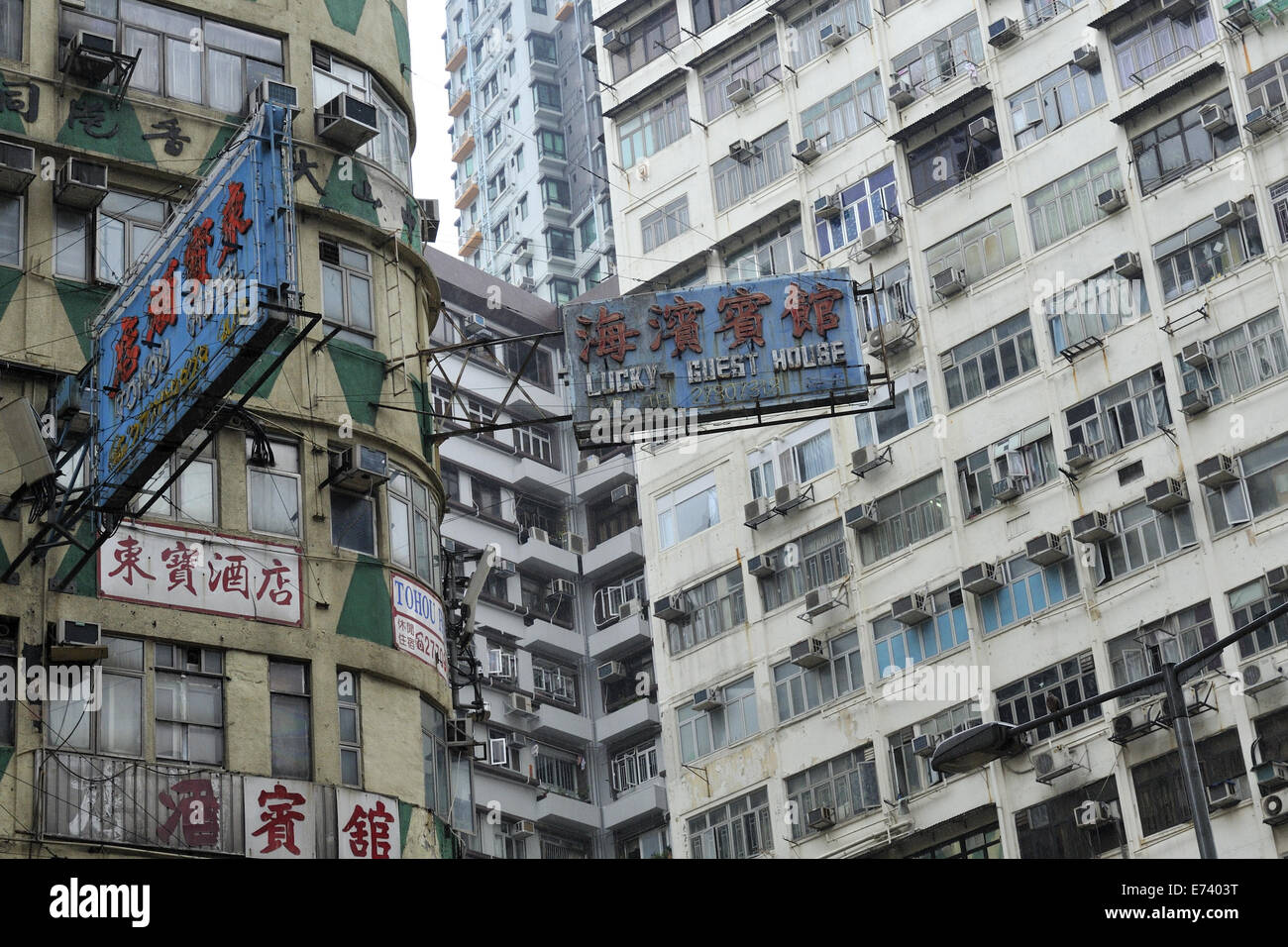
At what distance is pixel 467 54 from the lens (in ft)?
295

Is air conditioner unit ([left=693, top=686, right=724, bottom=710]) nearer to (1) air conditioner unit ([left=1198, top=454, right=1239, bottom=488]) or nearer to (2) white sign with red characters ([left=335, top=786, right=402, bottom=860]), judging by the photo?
(1) air conditioner unit ([left=1198, top=454, right=1239, bottom=488])

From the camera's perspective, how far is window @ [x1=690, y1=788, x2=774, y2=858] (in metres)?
40.0

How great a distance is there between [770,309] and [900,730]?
1537 cm

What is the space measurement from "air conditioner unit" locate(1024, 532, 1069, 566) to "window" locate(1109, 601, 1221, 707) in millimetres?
1998

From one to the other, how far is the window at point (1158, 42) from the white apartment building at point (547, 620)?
1925cm

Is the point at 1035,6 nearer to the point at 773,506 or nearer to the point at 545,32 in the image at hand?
the point at 773,506

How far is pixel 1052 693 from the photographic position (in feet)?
118

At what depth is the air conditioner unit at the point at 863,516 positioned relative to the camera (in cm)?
4000

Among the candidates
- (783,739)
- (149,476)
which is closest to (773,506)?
(783,739)

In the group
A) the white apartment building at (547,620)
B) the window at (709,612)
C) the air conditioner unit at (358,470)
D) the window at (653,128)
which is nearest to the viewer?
the air conditioner unit at (358,470)

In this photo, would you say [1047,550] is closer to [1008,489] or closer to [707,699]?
[1008,489]

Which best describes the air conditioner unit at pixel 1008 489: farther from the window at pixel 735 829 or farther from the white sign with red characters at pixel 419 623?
the white sign with red characters at pixel 419 623

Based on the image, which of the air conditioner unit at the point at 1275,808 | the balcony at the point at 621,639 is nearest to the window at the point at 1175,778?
the air conditioner unit at the point at 1275,808

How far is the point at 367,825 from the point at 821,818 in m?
19.3
